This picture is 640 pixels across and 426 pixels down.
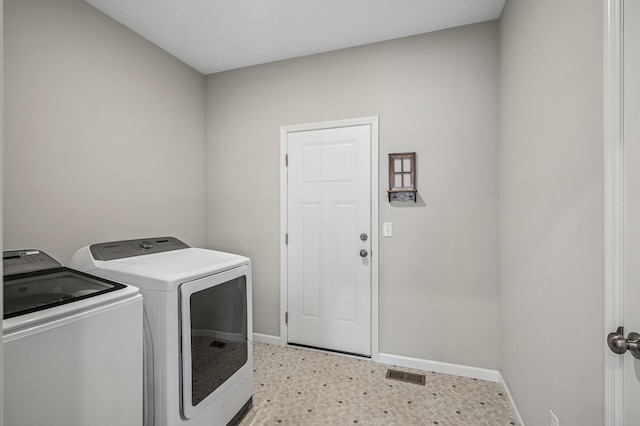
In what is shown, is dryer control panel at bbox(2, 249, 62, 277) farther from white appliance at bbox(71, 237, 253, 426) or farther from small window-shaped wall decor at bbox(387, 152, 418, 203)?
small window-shaped wall decor at bbox(387, 152, 418, 203)

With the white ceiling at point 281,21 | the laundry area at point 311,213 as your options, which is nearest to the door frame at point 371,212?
the laundry area at point 311,213

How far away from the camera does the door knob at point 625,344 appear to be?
0.84m

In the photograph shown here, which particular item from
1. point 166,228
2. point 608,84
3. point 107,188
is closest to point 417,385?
point 608,84

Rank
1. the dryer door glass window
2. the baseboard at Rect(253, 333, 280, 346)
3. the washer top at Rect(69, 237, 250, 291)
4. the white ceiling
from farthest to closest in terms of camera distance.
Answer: the baseboard at Rect(253, 333, 280, 346)
the white ceiling
the dryer door glass window
the washer top at Rect(69, 237, 250, 291)

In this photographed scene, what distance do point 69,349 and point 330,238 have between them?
6.19 ft

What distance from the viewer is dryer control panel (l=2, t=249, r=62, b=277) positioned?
4.34 feet

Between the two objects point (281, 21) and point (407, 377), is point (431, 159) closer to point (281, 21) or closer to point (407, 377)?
point (281, 21)

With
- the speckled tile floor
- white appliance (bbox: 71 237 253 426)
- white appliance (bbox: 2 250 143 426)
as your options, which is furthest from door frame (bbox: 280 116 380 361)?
white appliance (bbox: 2 250 143 426)

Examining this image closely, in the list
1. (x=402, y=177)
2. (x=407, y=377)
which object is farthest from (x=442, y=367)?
(x=402, y=177)

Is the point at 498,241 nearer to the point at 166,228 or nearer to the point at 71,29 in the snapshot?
the point at 166,228

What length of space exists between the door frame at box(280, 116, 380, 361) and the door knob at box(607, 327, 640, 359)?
1.64 meters

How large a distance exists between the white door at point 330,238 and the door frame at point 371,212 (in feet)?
0.11

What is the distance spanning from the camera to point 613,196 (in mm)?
930

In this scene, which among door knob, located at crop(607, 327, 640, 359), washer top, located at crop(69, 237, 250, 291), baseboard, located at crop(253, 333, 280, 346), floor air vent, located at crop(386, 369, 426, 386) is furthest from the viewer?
baseboard, located at crop(253, 333, 280, 346)
